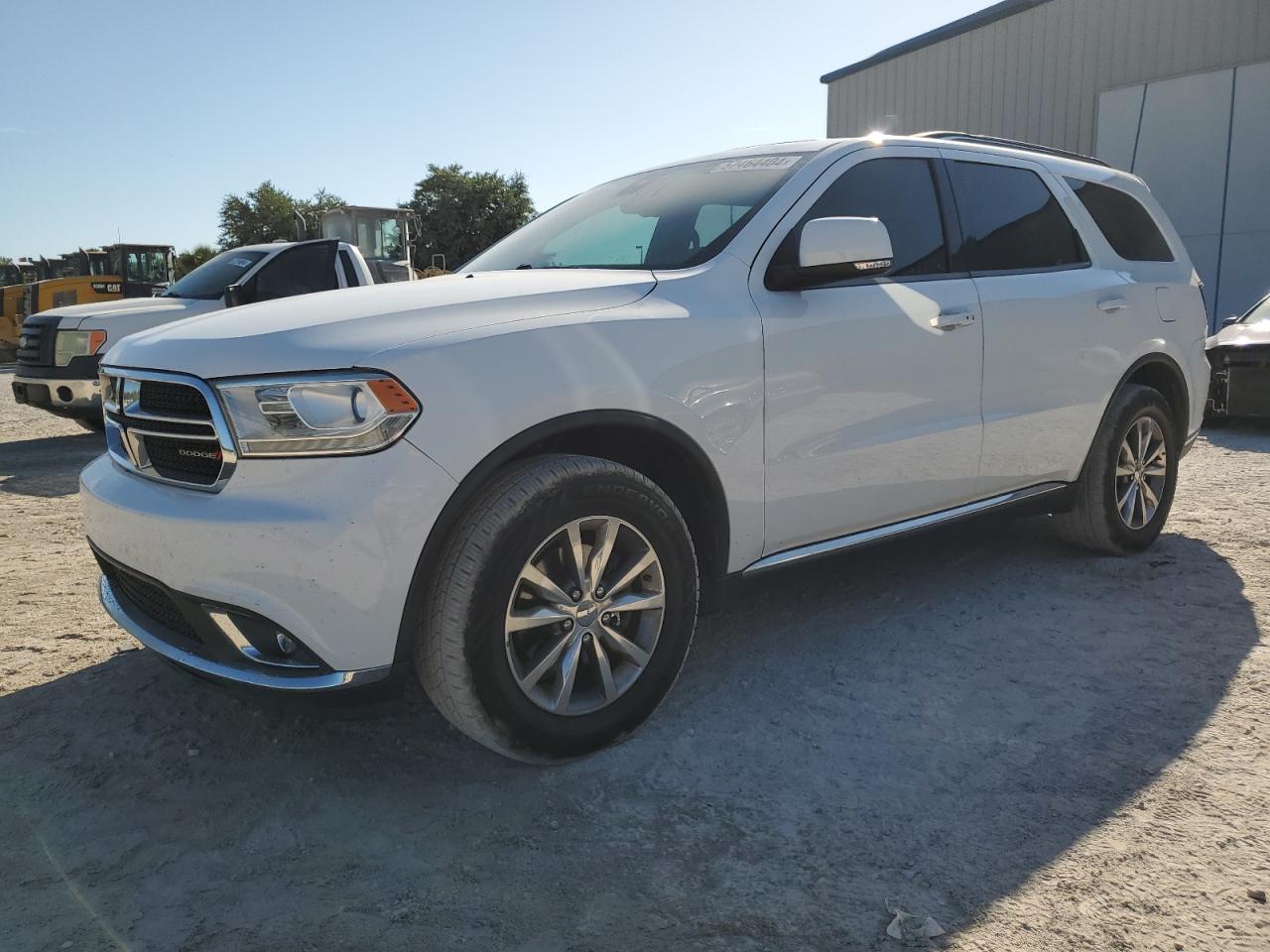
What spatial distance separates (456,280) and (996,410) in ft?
6.94

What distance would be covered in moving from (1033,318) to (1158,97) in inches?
559

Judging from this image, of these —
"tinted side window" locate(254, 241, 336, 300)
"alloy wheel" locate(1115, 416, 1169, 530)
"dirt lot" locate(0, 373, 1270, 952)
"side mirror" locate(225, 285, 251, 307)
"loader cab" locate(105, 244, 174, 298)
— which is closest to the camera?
"dirt lot" locate(0, 373, 1270, 952)

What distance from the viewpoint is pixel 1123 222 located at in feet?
15.1

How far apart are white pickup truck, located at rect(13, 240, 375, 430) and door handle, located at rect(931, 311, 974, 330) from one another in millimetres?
5913

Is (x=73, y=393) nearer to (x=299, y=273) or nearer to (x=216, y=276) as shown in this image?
(x=216, y=276)

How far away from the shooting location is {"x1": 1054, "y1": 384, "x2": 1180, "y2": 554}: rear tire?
436cm

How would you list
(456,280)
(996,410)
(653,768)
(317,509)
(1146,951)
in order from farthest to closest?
(996,410) → (456,280) → (653,768) → (317,509) → (1146,951)

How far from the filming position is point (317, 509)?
2.18m

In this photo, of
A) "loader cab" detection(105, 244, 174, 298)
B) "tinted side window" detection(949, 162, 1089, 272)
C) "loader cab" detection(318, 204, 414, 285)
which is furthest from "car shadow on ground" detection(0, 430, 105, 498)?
"loader cab" detection(105, 244, 174, 298)

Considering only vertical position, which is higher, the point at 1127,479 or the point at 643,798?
the point at 1127,479

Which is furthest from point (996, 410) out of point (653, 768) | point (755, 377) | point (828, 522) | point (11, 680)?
point (11, 680)

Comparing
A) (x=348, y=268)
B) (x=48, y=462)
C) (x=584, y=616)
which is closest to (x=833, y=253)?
(x=584, y=616)

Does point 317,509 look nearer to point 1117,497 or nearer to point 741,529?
point 741,529

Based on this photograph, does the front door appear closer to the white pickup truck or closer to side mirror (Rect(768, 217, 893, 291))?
side mirror (Rect(768, 217, 893, 291))
